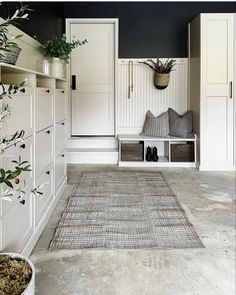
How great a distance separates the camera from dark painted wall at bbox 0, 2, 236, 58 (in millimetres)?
5672

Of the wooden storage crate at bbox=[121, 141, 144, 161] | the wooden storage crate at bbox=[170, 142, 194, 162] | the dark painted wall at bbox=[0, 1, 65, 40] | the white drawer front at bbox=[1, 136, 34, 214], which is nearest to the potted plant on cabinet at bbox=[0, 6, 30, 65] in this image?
the white drawer front at bbox=[1, 136, 34, 214]

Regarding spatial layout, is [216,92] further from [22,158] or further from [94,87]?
[22,158]

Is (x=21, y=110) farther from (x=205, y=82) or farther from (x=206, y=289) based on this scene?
(x=205, y=82)

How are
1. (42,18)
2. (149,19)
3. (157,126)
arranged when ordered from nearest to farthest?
(42,18), (157,126), (149,19)

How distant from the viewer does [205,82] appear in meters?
4.88

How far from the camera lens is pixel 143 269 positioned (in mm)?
2021

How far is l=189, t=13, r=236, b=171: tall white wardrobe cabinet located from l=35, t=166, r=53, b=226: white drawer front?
269cm

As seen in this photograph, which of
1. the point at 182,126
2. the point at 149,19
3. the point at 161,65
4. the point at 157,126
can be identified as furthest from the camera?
the point at 149,19

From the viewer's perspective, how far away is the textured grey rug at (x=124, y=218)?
7.91ft

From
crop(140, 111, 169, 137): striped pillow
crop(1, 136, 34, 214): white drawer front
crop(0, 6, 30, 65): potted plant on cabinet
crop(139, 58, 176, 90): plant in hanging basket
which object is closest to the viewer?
crop(0, 6, 30, 65): potted plant on cabinet

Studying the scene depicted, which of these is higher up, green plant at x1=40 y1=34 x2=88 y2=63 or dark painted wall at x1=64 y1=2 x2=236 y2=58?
dark painted wall at x1=64 y1=2 x2=236 y2=58

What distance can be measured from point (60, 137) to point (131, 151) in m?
1.94

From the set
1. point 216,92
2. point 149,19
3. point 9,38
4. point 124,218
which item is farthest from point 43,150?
point 149,19

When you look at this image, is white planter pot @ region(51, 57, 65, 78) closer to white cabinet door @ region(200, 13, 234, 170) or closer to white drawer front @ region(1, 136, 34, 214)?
white drawer front @ region(1, 136, 34, 214)
